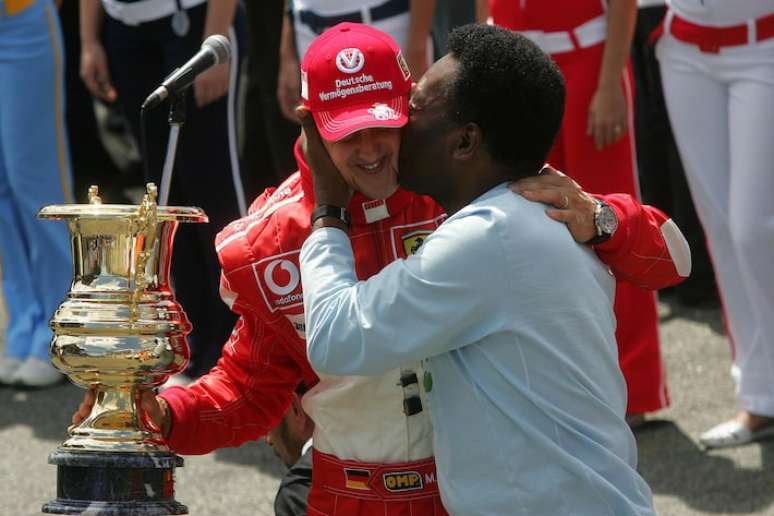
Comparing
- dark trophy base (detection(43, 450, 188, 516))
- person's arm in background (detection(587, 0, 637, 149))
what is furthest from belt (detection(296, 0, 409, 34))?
dark trophy base (detection(43, 450, 188, 516))

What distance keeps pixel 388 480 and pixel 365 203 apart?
0.54m

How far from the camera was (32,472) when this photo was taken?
4.98 meters

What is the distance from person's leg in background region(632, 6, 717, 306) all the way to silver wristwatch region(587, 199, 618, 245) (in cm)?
393

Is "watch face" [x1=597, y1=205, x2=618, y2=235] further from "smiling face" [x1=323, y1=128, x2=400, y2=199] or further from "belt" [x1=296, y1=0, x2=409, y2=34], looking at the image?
"belt" [x1=296, y1=0, x2=409, y2=34]

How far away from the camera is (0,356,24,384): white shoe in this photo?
19.2ft

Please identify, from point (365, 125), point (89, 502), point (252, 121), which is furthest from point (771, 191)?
point (252, 121)

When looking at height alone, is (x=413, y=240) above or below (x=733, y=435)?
above

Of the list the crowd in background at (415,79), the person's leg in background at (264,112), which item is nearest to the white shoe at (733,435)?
the crowd in background at (415,79)

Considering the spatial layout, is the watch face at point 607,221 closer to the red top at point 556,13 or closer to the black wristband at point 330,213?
the black wristband at point 330,213

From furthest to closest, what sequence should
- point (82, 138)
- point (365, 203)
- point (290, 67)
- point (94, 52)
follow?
point (82, 138) → point (94, 52) → point (290, 67) → point (365, 203)

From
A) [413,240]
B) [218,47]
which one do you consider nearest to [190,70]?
[218,47]

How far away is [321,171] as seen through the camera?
8.81 feet

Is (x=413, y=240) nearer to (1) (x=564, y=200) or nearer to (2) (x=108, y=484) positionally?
(1) (x=564, y=200)

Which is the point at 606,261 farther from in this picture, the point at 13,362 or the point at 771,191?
the point at 13,362
